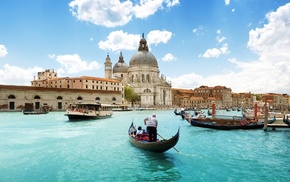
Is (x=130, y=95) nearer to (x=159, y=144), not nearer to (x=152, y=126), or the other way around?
(x=152, y=126)

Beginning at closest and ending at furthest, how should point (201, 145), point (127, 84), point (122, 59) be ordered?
point (201, 145)
point (127, 84)
point (122, 59)

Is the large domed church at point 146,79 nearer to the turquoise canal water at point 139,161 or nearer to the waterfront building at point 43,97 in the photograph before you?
the waterfront building at point 43,97

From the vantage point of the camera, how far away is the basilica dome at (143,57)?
81.5m

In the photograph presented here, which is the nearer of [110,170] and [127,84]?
[110,170]

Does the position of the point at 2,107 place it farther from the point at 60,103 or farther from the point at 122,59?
the point at 122,59

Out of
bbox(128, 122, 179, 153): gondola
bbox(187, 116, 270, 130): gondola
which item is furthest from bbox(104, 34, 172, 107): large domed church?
bbox(128, 122, 179, 153): gondola

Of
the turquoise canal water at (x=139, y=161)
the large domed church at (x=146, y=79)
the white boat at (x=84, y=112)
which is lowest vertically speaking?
the turquoise canal water at (x=139, y=161)

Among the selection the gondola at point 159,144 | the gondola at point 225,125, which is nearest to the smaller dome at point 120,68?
the gondola at point 225,125

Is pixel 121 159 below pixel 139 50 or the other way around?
below

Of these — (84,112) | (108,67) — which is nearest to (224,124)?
(84,112)

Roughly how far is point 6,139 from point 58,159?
6703 mm

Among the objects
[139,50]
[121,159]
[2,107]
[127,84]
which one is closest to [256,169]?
[121,159]

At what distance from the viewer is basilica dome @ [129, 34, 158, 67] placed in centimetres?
8150

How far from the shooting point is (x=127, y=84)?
78250 mm
